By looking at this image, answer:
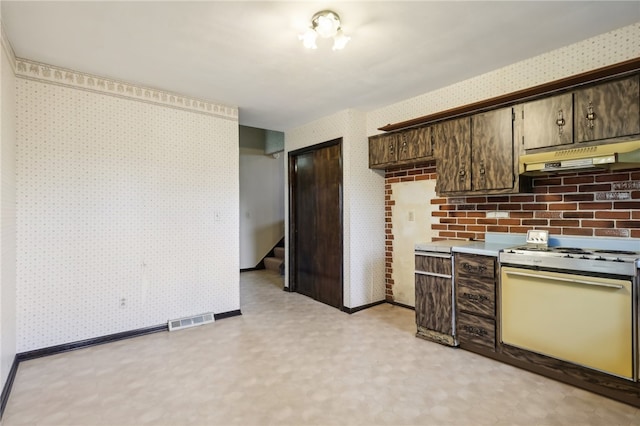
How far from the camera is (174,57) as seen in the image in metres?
2.66

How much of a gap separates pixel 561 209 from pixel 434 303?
1.36m

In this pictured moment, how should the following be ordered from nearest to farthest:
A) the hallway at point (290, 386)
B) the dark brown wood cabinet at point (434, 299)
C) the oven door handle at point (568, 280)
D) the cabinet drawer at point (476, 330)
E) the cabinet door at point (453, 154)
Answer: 1. the hallway at point (290, 386)
2. the oven door handle at point (568, 280)
3. the cabinet drawer at point (476, 330)
4. the dark brown wood cabinet at point (434, 299)
5. the cabinet door at point (453, 154)

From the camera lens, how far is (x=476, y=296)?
2.75m

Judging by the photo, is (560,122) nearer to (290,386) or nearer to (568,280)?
(568,280)

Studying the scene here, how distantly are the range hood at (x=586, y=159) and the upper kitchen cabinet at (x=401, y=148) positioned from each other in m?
1.00

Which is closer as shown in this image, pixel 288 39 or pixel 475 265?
pixel 288 39

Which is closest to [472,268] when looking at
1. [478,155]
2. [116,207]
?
[478,155]

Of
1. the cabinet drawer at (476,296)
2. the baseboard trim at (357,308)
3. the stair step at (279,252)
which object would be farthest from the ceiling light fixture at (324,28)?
the stair step at (279,252)

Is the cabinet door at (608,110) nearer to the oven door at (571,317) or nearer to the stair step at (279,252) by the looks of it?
the oven door at (571,317)

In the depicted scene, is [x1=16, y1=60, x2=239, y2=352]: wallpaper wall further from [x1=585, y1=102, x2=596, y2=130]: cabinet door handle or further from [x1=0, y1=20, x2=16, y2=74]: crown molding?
[x1=585, y1=102, x2=596, y2=130]: cabinet door handle

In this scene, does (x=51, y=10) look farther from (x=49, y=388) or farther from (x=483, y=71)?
(x=483, y=71)

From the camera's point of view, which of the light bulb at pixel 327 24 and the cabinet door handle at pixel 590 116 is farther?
the cabinet door handle at pixel 590 116

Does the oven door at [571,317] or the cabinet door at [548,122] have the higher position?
the cabinet door at [548,122]

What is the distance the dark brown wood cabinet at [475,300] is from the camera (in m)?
2.67
